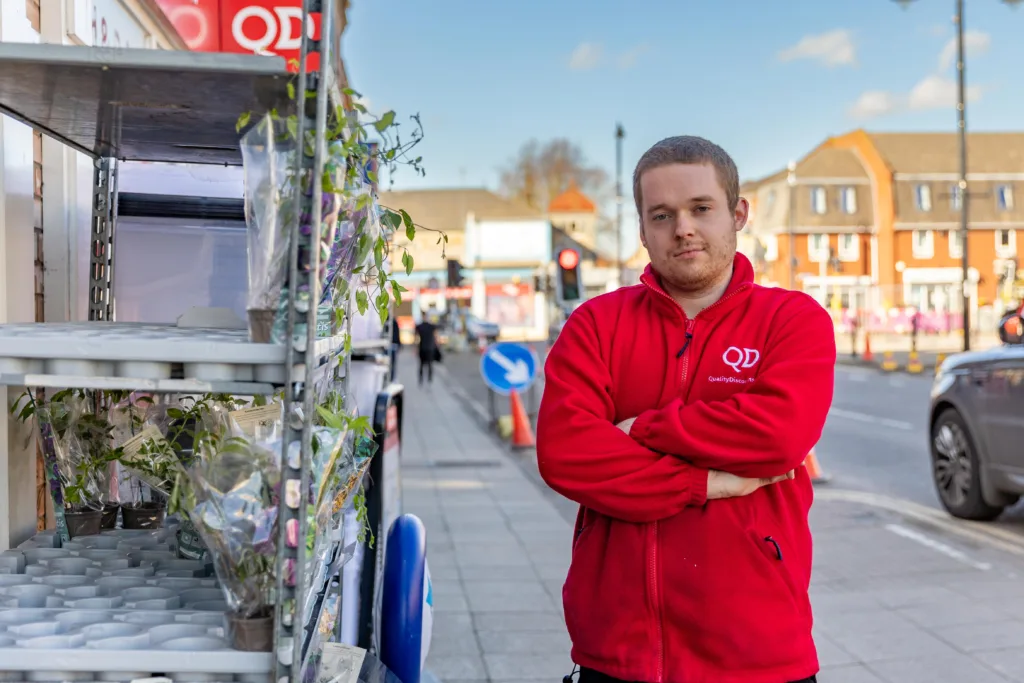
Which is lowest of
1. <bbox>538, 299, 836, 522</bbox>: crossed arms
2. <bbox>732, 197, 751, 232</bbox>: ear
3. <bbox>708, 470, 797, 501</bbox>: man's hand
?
<bbox>708, 470, 797, 501</bbox>: man's hand

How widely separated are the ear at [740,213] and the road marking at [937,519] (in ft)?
19.8

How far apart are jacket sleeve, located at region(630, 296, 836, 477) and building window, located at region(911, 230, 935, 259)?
211 ft

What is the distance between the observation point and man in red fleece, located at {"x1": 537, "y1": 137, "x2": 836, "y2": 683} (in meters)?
2.02

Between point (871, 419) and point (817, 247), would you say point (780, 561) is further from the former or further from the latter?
point (817, 247)

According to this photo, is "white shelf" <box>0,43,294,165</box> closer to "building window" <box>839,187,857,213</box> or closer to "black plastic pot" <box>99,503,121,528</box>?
"black plastic pot" <box>99,503,121,528</box>

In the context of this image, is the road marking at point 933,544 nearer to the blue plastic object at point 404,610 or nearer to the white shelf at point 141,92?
the blue plastic object at point 404,610

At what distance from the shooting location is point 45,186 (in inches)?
120

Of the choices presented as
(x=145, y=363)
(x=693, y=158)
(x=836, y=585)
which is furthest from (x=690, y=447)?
(x=836, y=585)

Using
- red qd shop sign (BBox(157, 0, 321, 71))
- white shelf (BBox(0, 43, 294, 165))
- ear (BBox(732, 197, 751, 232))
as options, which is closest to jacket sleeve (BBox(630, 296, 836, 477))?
ear (BBox(732, 197, 751, 232))

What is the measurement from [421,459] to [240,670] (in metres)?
10.9

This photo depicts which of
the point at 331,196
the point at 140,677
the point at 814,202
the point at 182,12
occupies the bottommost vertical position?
the point at 140,677

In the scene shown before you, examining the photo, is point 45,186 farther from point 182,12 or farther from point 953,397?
point 953,397

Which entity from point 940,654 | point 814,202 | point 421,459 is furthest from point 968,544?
point 814,202

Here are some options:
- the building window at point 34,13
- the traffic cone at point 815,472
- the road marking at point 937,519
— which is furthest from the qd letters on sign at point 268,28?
the traffic cone at point 815,472
